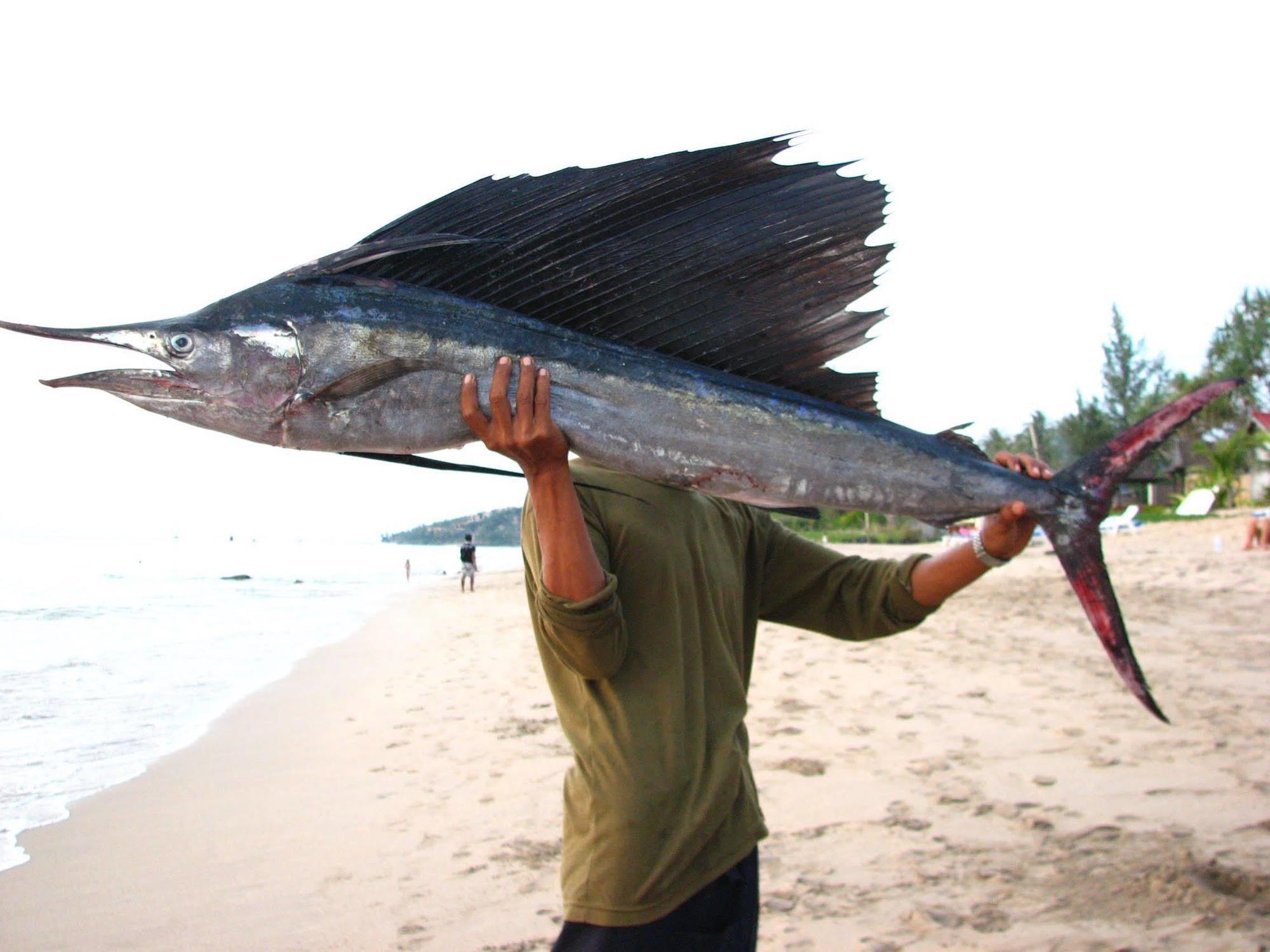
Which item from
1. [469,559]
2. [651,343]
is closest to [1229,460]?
[469,559]

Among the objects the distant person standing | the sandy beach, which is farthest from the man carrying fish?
the distant person standing

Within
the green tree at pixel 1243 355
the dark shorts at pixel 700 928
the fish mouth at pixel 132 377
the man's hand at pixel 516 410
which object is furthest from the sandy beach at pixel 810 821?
the green tree at pixel 1243 355

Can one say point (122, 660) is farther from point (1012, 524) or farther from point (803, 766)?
point (1012, 524)

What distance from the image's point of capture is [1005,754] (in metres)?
4.88

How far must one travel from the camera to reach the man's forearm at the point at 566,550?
165 centimetres

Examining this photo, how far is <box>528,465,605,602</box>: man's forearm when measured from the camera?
1.65 metres

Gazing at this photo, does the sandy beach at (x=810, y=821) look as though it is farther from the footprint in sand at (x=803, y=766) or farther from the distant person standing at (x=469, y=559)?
the distant person standing at (x=469, y=559)

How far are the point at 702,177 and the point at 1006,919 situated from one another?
277 cm

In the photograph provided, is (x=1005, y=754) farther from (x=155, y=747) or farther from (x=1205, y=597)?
(x=1205, y=597)

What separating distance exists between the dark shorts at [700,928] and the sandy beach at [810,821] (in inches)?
49.2

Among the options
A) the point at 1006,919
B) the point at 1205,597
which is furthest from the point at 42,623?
the point at 1205,597

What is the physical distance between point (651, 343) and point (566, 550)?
1.35ft

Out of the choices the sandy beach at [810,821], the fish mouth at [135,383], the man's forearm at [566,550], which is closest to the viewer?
the fish mouth at [135,383]

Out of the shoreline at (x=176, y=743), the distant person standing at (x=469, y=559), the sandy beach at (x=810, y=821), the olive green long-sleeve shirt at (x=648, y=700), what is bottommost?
the shoreline at (x=176, y=743)
